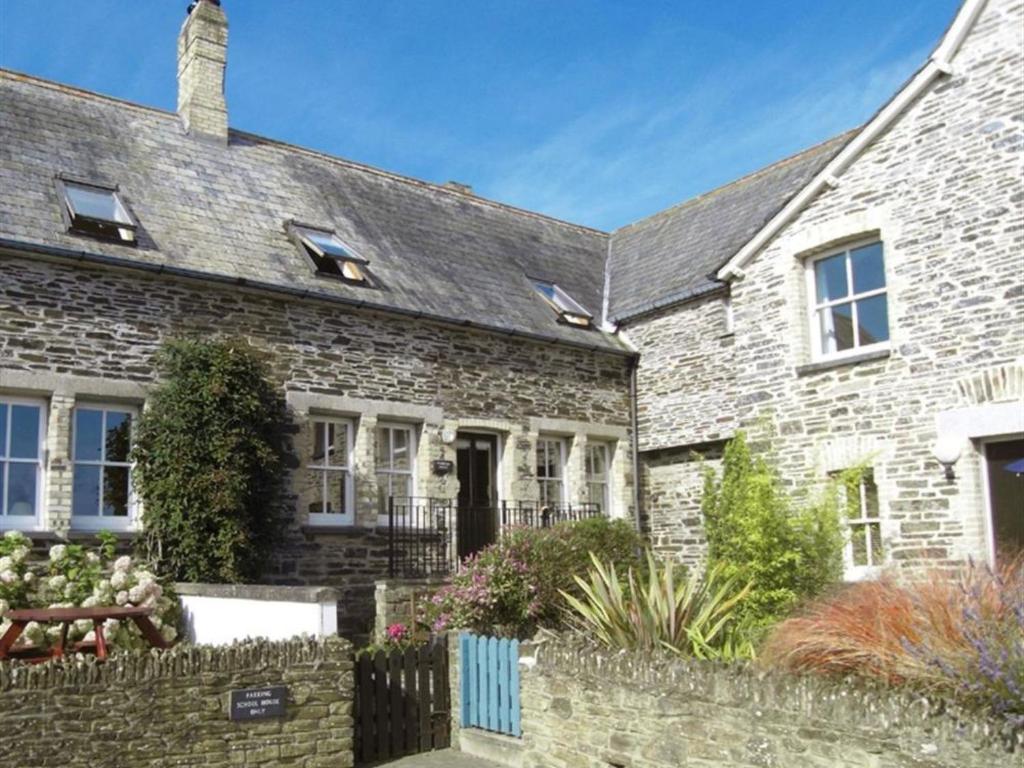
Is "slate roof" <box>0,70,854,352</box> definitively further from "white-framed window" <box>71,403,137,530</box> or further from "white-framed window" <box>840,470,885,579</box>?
"white-framed window" <box>840,470,885,579</box>

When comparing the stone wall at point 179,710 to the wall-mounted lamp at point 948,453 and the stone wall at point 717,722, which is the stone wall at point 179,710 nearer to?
the stone wall at point 717,722

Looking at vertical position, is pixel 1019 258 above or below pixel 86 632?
above

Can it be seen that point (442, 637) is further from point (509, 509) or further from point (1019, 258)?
Answer: point (1019, 258)

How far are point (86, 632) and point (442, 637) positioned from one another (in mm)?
3731

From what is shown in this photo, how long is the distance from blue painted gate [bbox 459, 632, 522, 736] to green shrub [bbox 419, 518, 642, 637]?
90.2 inches

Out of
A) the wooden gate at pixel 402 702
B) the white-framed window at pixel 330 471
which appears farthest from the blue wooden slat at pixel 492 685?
the white-framed window at pixel 330 471

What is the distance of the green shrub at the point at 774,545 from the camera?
12.3 meters

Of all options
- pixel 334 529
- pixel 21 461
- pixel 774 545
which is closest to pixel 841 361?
pixel 774 545

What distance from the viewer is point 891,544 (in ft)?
42.2

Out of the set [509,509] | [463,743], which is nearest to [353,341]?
[509,509]

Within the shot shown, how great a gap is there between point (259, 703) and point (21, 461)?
530 cm

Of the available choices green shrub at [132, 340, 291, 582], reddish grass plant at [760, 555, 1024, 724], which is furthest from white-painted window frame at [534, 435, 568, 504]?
reddish grass plant at [760, 555, 1024, 724]

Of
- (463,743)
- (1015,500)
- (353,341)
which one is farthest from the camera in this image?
(353,341)

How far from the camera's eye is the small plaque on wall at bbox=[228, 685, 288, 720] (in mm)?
8586
